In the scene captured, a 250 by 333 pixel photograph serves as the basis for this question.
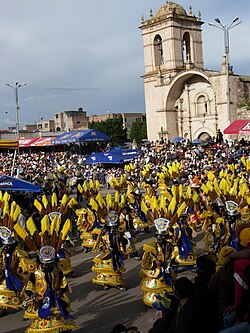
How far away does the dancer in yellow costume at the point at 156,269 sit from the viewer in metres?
7.70

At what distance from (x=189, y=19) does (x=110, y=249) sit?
34.8 meters

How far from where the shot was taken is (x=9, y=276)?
25.9 feet

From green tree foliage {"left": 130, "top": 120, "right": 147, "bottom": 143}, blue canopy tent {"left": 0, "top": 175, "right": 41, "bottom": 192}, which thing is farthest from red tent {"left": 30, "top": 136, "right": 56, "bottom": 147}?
blue canopy tent {"left": 0, "top": 175, "right": 41, "bottom": 192}

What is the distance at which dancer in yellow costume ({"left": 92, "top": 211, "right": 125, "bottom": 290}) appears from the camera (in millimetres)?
8914

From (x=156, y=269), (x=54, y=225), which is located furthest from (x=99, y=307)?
(x=54, y=225)

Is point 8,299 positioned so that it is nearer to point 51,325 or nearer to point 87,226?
point 51,325

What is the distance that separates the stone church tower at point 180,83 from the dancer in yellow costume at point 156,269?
2840 cm

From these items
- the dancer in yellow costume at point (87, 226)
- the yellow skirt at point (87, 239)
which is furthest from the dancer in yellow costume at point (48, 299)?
the yellow skirt at point (87, 239)

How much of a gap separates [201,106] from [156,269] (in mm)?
31187

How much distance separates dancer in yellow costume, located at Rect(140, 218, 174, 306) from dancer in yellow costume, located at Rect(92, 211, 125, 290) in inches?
46.2

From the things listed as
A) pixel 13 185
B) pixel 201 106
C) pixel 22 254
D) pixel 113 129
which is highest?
pixel 201 106

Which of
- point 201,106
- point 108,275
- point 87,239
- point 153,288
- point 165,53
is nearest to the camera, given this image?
point 153,288

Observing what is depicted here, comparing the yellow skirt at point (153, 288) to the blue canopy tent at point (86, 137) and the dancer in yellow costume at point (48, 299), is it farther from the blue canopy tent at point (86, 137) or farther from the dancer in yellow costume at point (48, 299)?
the blue canopy tent at point (86, 137)

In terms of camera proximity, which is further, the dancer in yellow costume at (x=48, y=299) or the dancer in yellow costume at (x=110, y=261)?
the dancer in yellow costume at (x=110, y=261)
